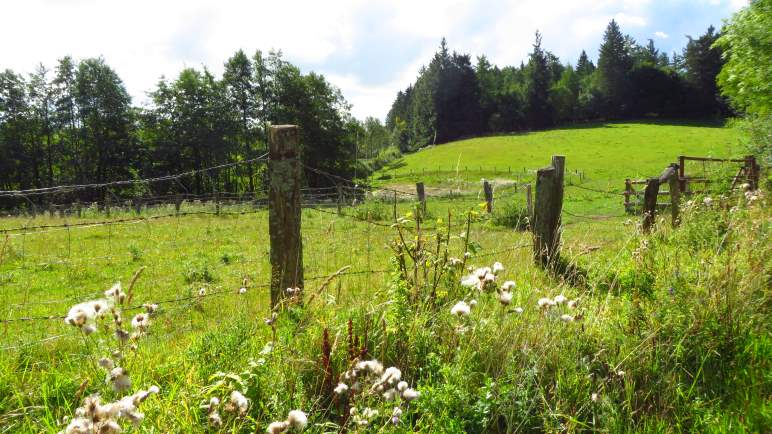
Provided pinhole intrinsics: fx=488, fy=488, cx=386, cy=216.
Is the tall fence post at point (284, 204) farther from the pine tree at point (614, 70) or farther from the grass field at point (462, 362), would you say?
the pine tree at point (614, 70)

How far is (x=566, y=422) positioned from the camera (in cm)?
263

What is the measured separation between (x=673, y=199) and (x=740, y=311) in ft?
22.9

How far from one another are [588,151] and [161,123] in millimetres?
51459

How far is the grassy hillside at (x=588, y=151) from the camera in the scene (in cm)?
5141

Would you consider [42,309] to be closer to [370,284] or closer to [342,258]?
[342,258]

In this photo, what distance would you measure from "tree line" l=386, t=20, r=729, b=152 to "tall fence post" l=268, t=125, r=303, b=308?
270ft

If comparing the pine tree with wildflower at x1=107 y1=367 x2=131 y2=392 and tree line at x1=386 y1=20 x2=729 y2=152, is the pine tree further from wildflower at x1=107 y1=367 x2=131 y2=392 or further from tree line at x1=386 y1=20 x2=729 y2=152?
wildflower at x1=107 y1=367 x2=131 y2=392

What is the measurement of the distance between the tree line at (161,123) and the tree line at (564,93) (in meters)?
32.1

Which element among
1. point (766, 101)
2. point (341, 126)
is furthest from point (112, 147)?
point (766, 101)

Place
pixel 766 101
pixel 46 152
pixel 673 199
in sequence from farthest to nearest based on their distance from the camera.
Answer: pixel 46 152 → pixel 766 101 → pixel 673 199

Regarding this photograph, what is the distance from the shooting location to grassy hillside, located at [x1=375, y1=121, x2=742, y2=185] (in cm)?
5141

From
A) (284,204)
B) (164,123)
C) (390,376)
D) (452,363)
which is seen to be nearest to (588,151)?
(164,123)

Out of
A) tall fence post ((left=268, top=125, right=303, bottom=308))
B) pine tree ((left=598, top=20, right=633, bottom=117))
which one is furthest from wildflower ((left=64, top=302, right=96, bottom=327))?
pine tree ((left=598, top=20, right=633, bottom=117))

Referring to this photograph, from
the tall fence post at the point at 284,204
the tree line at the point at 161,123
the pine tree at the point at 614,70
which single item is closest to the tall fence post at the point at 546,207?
the tall fence post at the point at 284,204
